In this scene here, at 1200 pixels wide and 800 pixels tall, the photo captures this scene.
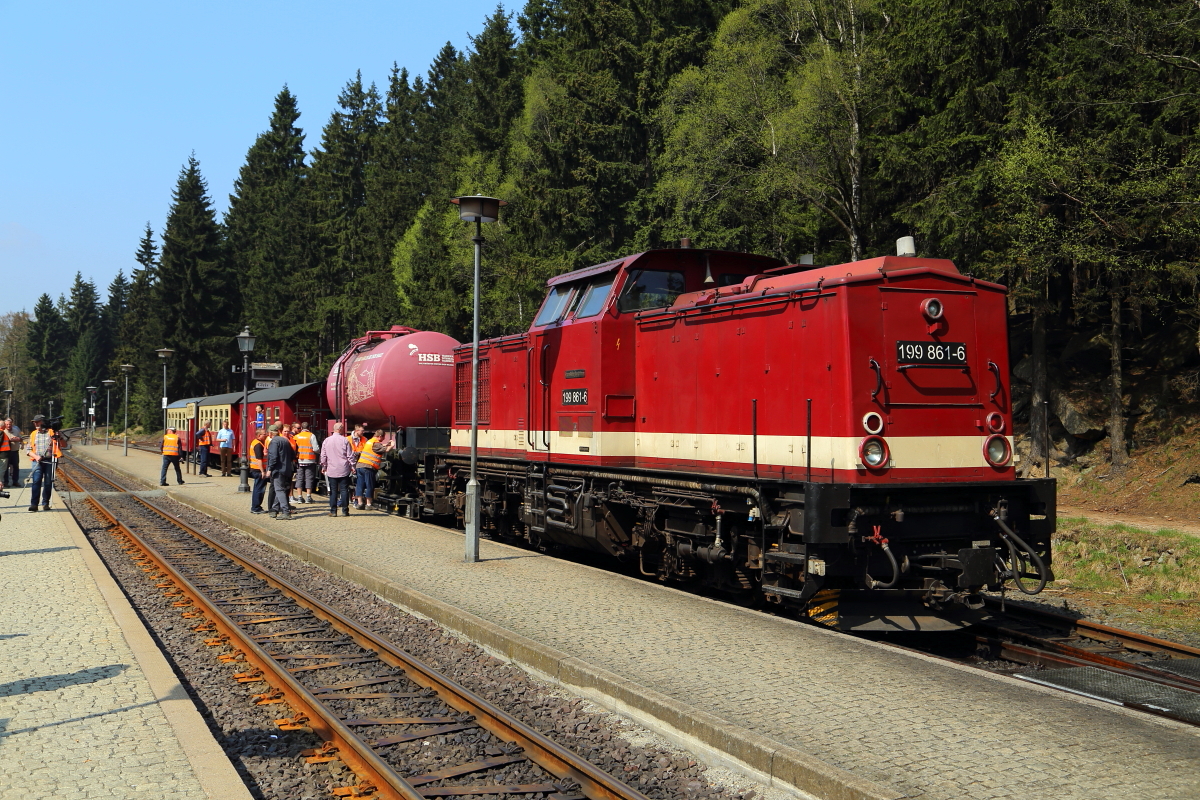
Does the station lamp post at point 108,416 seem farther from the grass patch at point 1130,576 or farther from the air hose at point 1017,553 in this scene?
the air hose at point 1017,553

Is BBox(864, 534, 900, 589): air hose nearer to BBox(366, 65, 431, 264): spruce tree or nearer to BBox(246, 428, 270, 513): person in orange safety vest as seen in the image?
BBox(246, 428, 270, 513): person in orange safety vest

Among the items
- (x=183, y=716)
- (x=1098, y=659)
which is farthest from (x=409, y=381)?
(x=1098, y=659)

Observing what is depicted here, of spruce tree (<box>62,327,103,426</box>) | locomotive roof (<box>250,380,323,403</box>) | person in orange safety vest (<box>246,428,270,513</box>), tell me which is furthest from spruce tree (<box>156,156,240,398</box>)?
person in orange safety vest (<box>246,428,270,513</box>)

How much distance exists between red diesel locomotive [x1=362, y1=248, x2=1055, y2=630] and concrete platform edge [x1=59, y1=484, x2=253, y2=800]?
4.67 metres

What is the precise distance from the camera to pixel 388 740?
5.71 metres

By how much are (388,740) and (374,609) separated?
4139mm

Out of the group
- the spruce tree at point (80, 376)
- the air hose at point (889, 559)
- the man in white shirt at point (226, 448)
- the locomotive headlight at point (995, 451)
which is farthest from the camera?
the spruce tree at point (80, 376)

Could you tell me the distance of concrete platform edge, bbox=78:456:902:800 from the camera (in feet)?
14.8

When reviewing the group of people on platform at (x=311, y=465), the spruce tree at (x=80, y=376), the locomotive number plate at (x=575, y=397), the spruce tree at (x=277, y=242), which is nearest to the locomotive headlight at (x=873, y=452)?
the locomotive number plate at (x=575, y=397)

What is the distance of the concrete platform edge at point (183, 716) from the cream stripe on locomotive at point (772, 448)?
206 inches

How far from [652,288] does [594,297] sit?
0.89 meters

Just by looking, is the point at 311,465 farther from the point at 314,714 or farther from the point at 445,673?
the point at 314,714

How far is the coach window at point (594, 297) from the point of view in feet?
36.1

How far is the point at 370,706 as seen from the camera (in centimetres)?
655
